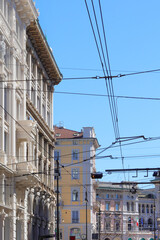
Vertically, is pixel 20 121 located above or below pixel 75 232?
above

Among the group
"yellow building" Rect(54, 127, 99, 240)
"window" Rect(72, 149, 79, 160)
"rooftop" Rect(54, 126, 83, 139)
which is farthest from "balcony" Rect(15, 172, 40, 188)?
"rooftop" Rect(54, 126, 83, 139)

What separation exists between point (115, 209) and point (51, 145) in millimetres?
78906

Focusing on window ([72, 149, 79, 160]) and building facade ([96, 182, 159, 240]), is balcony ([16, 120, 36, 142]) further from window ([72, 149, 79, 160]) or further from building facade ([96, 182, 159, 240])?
building facade ([96, 182, 159, 240])

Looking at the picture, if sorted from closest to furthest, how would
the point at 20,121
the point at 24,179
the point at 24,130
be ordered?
the point at 24,179 < the point at 24,130 < the point at 20,121

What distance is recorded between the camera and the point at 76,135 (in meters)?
102

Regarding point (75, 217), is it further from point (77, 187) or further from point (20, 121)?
point (20, 121)

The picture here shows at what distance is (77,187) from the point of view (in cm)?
10000

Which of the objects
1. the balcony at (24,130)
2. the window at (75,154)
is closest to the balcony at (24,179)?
the balcony at (24,130)

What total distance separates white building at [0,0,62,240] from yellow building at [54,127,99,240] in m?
42.2

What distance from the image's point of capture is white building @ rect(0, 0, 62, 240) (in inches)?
1584

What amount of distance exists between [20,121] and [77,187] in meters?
57.5

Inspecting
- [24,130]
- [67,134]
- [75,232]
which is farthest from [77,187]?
[24,130]

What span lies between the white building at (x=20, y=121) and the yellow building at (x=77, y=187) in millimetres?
42176

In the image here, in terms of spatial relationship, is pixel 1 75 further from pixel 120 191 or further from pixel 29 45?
pixel 120 191
